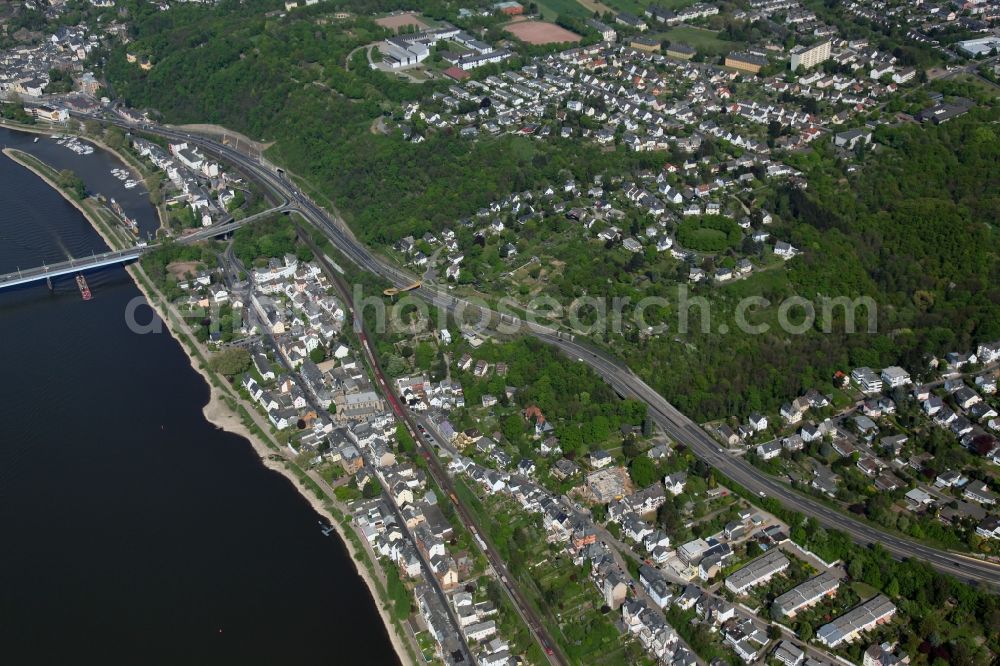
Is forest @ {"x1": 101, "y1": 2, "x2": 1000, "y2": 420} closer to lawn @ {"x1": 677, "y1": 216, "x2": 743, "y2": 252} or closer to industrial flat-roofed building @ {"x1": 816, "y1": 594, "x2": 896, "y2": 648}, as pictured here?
lawn @ {"x1": 677, "y1": 216, "x2": 743, "y2": 252}

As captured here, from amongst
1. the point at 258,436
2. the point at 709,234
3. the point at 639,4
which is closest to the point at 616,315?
the point at 709,234

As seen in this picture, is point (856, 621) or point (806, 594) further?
point (806, 594)

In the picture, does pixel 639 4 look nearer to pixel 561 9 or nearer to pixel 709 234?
pixel 561 9

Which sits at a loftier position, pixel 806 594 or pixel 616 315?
pixel 616 315

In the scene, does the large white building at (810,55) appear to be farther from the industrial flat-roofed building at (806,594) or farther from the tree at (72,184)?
the tree at (72,184)

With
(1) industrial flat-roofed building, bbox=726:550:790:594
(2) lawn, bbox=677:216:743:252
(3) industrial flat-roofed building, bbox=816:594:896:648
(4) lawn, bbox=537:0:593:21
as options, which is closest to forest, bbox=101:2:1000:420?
(2) lawn, bbox=677:216:743:252

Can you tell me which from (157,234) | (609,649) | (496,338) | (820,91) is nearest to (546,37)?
(820,91)

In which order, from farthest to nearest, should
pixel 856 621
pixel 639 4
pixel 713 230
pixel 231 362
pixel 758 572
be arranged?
pixel 639 4
pixel 713 230
pixel 231 362
pixel 758 572
pixel 856 621

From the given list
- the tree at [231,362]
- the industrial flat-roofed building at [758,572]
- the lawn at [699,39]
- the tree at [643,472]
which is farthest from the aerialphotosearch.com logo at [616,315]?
the lawn at [699,39]
